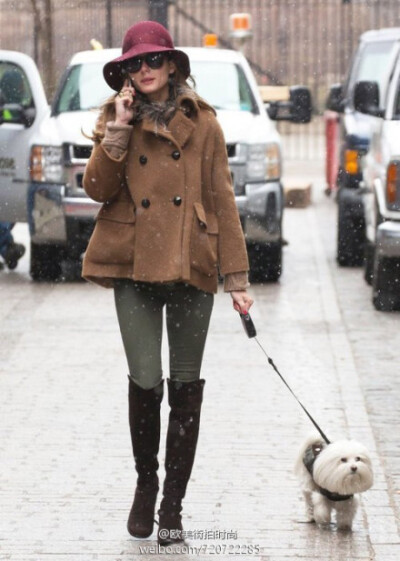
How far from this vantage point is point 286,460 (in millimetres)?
6723

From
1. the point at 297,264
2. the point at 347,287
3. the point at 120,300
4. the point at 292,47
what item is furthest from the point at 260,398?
the point at 292,47

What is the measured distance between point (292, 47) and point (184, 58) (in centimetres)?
3027

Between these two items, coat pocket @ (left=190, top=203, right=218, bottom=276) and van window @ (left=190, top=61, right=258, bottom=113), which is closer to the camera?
coat pocket @ (left=190, top=203, right=218, bottom=276)

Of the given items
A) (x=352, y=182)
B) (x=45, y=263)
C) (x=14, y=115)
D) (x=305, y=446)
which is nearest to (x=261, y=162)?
(x=352, y=182)

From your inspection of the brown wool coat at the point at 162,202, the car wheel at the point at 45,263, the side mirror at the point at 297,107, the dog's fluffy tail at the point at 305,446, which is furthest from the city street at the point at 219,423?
the side mirror at the point at 297,107

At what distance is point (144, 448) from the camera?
5.48 meters

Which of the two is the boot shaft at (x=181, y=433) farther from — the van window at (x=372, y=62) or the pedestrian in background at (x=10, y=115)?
the van window at (x=372, y=62)

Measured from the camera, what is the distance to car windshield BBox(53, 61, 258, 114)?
13.0m

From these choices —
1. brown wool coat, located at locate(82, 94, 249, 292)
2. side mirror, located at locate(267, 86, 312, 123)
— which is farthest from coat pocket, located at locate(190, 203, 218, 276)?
side mirror, located at locate(267, 86, 312, 123)

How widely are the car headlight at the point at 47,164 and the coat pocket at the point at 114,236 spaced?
7.04 metres

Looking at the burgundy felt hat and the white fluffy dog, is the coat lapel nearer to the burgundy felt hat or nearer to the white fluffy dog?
the burgundy felt hat

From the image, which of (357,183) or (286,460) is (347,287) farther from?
(286,460)

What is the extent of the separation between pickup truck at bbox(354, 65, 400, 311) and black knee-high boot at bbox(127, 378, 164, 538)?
5566mm

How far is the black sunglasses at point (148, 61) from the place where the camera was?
5.27 m
